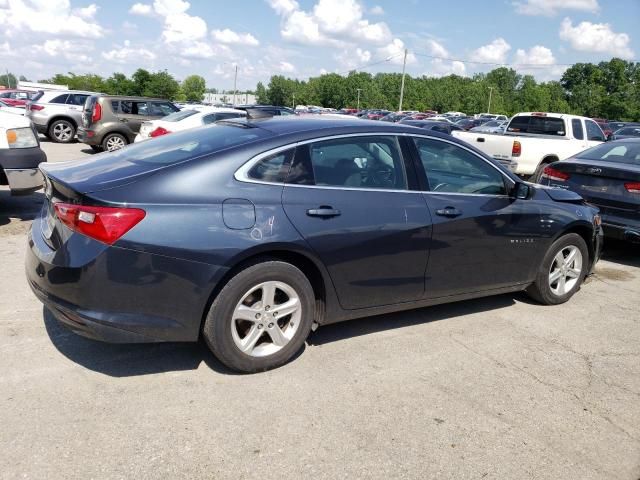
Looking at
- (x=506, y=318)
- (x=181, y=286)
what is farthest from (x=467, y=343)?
(x=181, y=286)

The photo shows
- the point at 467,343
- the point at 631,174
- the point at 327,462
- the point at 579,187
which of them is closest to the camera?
the point at 327,462

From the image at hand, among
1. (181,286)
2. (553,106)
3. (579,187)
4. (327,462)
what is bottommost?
(327,462)

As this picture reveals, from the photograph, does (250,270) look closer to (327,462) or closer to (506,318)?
(327,462)

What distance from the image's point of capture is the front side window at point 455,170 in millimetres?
4230

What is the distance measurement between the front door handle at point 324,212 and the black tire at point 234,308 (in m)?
0.36

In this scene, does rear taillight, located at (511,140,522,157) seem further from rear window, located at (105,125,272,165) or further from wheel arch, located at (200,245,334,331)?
wheel arch, located at (200,245,334,331)

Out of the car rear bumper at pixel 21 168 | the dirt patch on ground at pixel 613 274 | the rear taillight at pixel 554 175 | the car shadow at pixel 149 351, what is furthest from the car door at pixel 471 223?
the car rear bumper at pixel 21 168

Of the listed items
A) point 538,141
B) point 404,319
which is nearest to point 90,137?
point 538,141

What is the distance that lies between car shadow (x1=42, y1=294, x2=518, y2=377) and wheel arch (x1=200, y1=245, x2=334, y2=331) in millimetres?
401

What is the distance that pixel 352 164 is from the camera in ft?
12.8

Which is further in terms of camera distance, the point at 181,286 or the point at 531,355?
the point at 531,355

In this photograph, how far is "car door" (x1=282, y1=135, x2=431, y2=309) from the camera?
362cm

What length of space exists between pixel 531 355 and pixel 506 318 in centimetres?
75

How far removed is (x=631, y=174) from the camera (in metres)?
6.70
